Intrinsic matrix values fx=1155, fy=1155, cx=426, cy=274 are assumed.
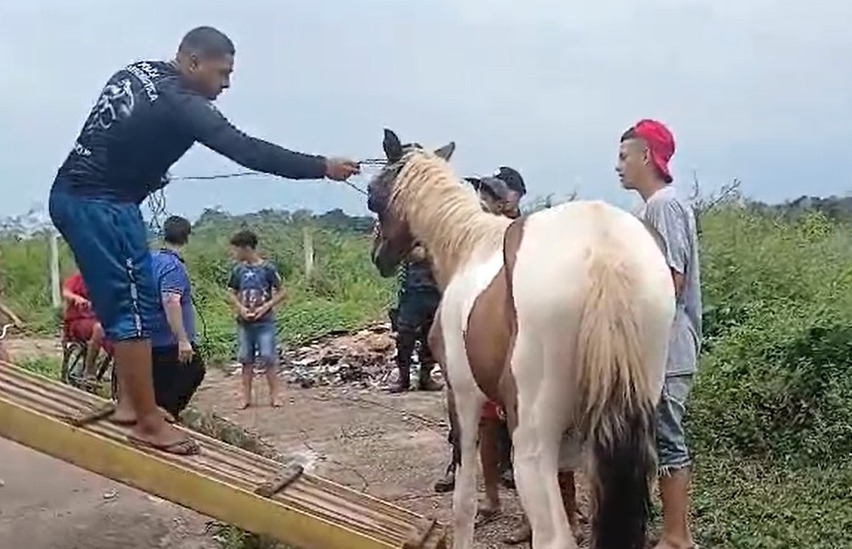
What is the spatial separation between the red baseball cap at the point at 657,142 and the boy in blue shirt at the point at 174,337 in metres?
2.27

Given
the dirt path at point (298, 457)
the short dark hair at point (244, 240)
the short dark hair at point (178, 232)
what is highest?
the short dark hair at point (178, 232)

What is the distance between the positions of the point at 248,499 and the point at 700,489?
2971 mm

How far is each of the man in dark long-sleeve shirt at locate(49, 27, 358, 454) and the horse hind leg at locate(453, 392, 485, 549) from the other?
1183 millimetres

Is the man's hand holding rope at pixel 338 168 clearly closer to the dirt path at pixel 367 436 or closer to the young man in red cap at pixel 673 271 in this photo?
the young man in red cap at pixel 673 271

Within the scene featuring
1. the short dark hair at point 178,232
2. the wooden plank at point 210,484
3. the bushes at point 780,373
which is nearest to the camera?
the wooden plank at point 210,484

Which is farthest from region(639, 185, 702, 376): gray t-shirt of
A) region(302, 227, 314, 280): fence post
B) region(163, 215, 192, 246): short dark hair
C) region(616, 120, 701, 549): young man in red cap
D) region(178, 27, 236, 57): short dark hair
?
region(302, 227, 314, 280): fence post

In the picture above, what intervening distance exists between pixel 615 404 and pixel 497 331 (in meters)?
0.61

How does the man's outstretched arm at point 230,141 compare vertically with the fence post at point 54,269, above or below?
above

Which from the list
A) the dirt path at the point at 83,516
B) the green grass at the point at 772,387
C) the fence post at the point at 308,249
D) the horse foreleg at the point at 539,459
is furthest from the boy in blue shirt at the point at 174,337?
the fence post at the point at 308,249

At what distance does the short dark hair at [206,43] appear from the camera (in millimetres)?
4285

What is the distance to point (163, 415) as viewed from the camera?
469 cm

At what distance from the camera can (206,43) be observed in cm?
429

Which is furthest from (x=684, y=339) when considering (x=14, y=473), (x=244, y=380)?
(x=244, y=380)

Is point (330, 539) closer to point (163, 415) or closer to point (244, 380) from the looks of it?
point (163, 415)
